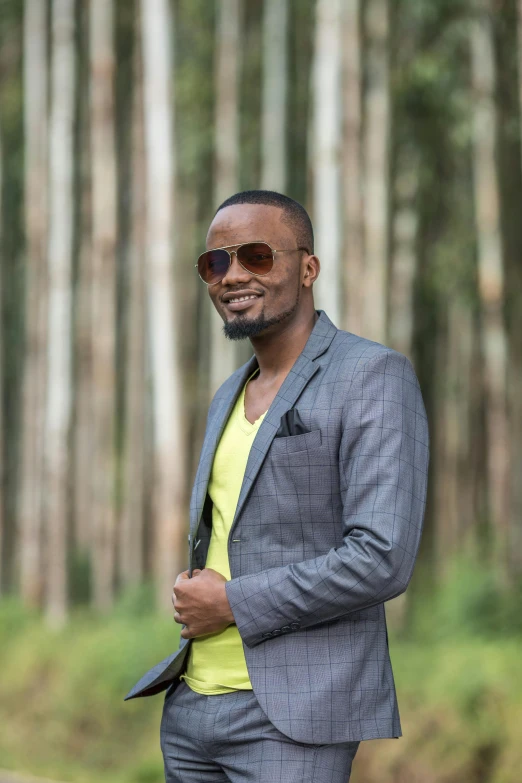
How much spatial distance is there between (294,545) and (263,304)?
45 centimetres

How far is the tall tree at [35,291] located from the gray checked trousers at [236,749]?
8.63 metres

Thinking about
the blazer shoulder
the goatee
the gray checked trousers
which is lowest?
the gray checked trousers

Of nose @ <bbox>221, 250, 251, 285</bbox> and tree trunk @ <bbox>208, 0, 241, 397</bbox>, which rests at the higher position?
tree trunk @ <bbox>208, 0, 241, 397</bbox>

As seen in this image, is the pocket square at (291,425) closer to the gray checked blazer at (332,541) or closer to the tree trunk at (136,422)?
the gray checked blazer at (332,541)

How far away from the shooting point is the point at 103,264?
10.2 metres

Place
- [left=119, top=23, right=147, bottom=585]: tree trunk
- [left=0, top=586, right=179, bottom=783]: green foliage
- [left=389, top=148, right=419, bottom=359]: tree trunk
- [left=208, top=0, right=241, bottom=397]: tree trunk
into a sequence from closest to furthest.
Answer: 1. [left=0, top=586, right=179, bottom=783]: green foliage
2. [left=208, top=0, right=241, bottom=397]: tree trunk
3. [left=389, top=148, right=419, bottom=359]: tree trunk
4. [left=119, top=23, right=147, bottom=585]: tree trunk

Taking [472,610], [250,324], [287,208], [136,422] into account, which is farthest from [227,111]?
[250,324]

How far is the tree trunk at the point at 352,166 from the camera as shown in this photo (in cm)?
830

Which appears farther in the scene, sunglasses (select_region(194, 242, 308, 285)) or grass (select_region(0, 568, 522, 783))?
grass (select_region(0, 568, 522, 783))

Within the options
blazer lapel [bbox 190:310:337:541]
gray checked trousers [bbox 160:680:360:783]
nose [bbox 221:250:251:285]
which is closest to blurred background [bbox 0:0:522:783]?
gray checked trousers [bbox 160:680:360:783]

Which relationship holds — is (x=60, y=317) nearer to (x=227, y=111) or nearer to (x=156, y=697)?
(x=227, y=111)

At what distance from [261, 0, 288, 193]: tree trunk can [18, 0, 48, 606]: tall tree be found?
234cm

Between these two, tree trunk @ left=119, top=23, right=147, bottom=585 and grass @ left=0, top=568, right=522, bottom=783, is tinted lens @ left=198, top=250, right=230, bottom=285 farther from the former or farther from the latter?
tree trunk @ left=119, top=23, right=147, bottom=585

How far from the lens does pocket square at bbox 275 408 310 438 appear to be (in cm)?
204
